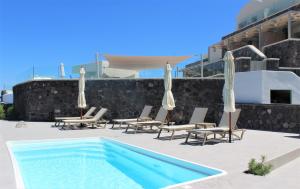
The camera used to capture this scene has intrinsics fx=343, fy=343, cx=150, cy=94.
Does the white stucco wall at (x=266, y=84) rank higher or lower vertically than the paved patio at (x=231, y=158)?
higher

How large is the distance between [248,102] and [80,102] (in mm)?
7749

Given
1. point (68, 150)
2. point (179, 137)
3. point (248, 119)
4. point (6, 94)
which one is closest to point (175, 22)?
point (248, 119)

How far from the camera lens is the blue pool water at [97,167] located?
21.6ft

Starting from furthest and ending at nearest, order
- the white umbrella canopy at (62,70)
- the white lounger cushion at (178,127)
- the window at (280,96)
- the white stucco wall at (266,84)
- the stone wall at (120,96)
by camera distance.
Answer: the white umbrella canopy at (62,70) < the stone wall at (120,96) < the window at (280,96) < the white stucco wall at (266,84) < the white lounger cushion at (178,127)

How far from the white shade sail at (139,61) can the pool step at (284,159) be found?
1316cm

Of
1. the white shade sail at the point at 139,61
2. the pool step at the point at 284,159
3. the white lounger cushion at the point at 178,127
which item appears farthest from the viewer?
the white shade sail at the point at 139,61

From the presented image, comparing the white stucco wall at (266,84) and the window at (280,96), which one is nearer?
the white stucco wall at (266,84)

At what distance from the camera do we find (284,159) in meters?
7.45

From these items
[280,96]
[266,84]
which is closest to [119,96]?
[266,84]

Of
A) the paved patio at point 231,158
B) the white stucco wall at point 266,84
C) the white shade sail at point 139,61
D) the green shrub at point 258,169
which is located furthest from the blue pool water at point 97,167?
the white shade sail at point 139,61

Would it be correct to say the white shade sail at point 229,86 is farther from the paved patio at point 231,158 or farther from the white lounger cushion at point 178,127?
the white lounger cushion at point 178,127

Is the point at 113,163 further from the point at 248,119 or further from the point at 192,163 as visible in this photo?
the point at 248,119

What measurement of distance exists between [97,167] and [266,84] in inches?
351

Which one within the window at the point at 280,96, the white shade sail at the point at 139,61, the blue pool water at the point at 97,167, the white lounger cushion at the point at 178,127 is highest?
the white shade sail at the point at 139,61
